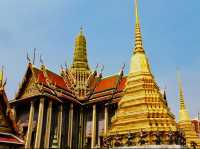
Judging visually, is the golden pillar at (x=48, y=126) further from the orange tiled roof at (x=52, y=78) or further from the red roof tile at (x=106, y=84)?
the red roof tile at (x=106, y=84)

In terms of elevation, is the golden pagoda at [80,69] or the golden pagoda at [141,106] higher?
the golden pagoda at [80,69]

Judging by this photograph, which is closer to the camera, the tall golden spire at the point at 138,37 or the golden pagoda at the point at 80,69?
the tall golden spire at the point at 138,37

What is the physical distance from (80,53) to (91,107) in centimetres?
988

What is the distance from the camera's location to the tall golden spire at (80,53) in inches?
1599

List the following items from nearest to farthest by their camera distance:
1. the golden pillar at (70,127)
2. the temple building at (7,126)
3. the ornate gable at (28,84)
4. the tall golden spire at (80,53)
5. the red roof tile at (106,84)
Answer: the temple building at (7,126), the ornate gable at (28,84), the golden pillar at (70,127), the red roof tile at (106,84), the tall golden spire at (80,53)

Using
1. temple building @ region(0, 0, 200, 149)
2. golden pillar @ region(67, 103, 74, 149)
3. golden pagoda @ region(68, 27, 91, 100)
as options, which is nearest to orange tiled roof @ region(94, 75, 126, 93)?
temple building @ region(0, 0, 200, 149)

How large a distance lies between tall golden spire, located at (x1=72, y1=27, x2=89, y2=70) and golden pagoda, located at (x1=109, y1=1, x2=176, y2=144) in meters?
15.5

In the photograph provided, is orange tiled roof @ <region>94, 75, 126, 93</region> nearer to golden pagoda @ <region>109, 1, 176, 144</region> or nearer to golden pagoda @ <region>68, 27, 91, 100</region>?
golden pagoda @ <region>68, 27, 91, 100</region>

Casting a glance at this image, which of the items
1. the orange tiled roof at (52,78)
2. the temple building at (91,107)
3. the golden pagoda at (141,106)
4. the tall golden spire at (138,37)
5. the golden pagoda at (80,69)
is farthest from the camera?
the golden pagoda at (80,69)

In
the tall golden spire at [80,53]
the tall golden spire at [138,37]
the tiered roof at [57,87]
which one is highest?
the tall golden spire at [80,53]

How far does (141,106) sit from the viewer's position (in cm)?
2244

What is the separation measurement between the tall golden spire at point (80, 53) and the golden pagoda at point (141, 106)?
15517mm

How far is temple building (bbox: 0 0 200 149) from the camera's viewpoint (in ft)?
72.5

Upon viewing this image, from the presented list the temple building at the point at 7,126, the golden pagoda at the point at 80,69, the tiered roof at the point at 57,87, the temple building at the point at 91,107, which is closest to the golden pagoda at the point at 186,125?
the temple building at the point at 91,107
